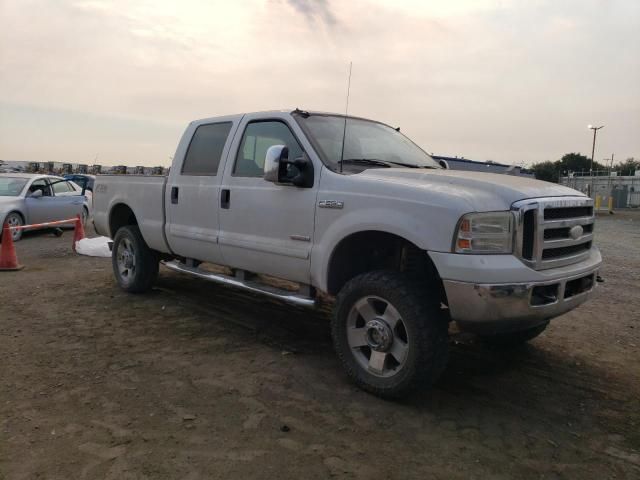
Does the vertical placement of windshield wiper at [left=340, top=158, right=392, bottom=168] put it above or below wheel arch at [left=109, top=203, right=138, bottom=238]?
above

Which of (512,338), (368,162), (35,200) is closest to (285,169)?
(368,162)

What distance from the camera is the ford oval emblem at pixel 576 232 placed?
Answer: 360 cm

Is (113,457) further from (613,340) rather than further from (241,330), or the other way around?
(613,340)

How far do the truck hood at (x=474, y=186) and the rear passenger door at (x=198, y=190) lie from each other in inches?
69.7

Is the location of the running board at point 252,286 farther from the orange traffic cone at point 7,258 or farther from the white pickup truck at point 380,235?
the orange traffic cone at point 7,258

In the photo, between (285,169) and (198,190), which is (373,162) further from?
(198,190)

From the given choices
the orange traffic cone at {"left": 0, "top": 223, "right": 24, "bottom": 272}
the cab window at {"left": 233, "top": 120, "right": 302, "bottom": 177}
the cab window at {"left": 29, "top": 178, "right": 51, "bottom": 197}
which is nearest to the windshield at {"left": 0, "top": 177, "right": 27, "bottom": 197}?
the cab window at {"left": 29, "top": 178, "right": 51, "bottom": 197}

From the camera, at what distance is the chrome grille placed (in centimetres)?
328

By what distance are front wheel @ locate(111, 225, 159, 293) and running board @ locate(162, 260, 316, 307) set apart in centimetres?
51

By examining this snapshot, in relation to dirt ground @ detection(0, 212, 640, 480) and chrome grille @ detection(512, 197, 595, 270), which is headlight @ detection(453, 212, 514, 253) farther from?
dirt ground @ detection(0, 212, 640, 480)

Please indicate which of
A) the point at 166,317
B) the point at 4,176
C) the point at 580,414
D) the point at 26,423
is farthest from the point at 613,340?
the point at 4,176

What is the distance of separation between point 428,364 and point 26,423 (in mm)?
2506

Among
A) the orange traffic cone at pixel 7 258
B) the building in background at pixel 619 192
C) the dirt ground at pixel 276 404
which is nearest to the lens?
the dirt ground at pixel 276 404

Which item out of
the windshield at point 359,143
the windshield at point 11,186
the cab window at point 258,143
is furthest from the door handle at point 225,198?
the windshield at point 11,186
